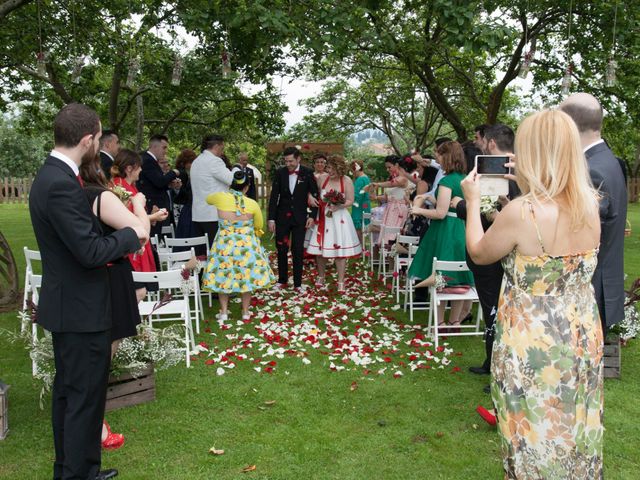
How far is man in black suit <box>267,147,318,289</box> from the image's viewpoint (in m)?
8.33

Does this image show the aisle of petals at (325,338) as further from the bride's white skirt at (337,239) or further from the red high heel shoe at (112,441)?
the red high heel shoe at (112,441)

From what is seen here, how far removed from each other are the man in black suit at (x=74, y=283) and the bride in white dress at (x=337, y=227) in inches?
216

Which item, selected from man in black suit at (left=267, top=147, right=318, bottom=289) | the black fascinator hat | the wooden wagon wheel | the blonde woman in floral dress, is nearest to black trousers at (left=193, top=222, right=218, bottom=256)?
man in black suit at (left=267, top=147, right=318, bottom=289)

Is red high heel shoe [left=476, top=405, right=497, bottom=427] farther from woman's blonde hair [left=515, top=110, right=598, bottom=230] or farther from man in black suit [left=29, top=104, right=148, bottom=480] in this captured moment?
man in black suit [left=29, top=104, right=148, bottom=480]

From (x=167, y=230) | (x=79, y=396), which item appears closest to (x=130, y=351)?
(x=79, y=396)

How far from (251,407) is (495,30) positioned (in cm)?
458

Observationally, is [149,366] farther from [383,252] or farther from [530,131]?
[383,252]

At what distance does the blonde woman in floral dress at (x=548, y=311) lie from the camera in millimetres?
2326

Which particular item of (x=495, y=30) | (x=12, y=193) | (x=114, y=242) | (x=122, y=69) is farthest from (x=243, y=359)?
(x=12, y=193)

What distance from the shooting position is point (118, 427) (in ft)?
13.3

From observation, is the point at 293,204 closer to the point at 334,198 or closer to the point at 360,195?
the point at 334,198

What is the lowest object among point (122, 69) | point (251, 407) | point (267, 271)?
point (251, 407)

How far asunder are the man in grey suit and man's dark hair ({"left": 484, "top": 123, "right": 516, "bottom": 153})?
1.03 meters

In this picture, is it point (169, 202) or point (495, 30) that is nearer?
point (495, 30)
